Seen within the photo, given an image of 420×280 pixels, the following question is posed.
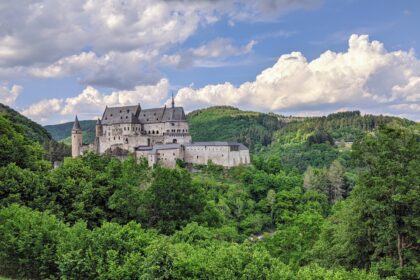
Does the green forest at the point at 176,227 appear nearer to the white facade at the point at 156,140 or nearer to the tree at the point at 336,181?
the white facade at the point at 156,140

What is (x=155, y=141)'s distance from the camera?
4279 inches

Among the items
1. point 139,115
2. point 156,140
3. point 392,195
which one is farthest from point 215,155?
point 392,195

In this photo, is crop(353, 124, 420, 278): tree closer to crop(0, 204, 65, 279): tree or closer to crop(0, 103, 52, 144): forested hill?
crop(0, 204, 65, 279): tree

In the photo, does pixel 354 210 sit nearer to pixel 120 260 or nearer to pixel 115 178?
pixel 120 260

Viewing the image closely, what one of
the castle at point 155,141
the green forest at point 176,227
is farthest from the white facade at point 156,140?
the green forest at point 176,227

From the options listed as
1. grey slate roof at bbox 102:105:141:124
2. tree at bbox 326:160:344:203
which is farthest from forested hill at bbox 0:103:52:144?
tree at bbox 326:160:344:203

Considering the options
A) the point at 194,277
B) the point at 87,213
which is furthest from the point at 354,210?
the point at 87,213

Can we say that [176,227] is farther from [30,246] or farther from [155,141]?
[155,141]

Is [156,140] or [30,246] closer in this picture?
[30,246]

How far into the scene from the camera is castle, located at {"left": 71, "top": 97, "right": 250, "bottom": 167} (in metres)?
99.6

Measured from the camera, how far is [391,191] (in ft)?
94.6

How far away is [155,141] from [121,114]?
12.0 meters

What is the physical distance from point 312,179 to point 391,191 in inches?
3002

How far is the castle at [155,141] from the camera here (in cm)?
9956
